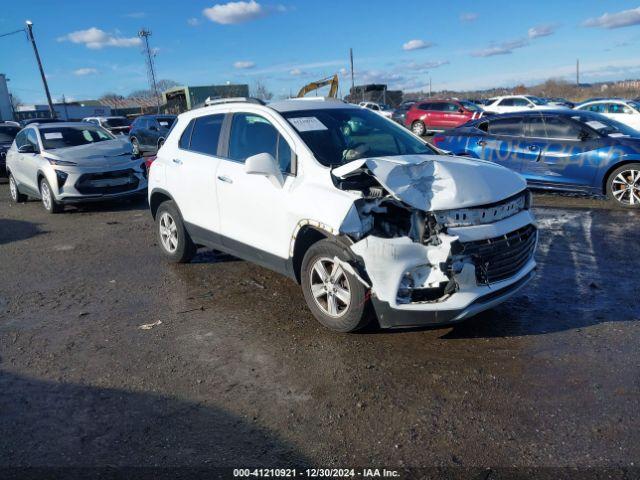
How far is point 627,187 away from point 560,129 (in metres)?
1.49

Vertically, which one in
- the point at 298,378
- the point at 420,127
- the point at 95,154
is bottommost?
the point at 298,378

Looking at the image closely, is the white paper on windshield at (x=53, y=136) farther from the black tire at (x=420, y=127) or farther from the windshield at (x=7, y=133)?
the black tire at (x=420, y=127)

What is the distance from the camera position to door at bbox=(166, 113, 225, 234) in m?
5.52

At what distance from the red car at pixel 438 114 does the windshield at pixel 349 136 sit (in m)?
21.0

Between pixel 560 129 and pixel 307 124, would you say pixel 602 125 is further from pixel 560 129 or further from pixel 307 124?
pixel 307 124

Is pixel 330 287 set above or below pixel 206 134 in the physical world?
below

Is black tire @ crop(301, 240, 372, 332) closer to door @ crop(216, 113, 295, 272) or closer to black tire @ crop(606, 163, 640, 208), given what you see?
door @ crop(216, 113, 295, 272)

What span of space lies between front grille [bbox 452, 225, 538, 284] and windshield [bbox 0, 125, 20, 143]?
17.2m

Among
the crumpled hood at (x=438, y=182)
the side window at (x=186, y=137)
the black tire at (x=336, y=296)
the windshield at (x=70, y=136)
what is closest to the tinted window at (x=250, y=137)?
the side window at (x=186, y=137)

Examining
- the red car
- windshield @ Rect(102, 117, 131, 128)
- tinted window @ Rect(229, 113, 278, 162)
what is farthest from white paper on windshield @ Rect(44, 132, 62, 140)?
the red car

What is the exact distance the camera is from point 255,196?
4.88 meters

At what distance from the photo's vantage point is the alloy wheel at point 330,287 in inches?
164

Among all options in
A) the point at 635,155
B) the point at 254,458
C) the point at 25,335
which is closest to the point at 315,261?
the point at 254,458

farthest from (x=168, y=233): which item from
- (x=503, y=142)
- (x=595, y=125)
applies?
(x=595, y=125)
